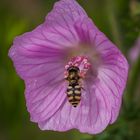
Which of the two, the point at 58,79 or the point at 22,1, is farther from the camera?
the point at 22,1

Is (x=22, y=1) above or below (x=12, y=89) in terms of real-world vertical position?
above

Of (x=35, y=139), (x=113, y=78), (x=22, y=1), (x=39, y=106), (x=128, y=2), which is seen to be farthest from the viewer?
(x=22, y=1)

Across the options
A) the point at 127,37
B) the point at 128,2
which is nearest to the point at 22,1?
the point at 128,2

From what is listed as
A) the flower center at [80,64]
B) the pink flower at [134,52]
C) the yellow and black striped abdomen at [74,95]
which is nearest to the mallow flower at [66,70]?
the flower center at [80,64]

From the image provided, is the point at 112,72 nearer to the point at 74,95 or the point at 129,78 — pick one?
the point at 74,95

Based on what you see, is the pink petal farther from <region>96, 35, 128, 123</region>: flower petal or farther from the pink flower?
the pink flower

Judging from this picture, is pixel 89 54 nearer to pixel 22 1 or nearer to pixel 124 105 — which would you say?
pixel 124 105

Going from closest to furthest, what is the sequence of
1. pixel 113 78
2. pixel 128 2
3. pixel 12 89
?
1. pixel 113 78
2. pixel 128 2
3. pixel 12 89
